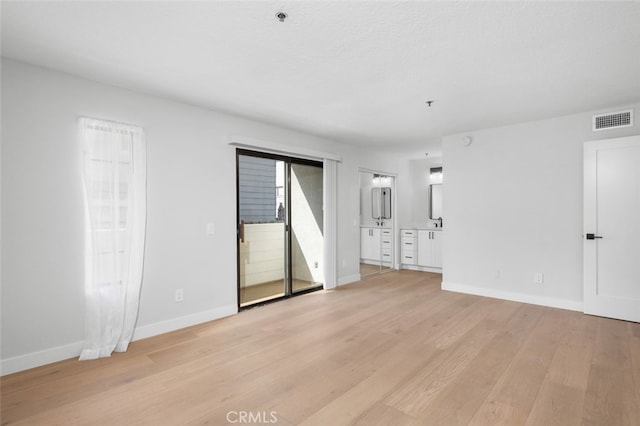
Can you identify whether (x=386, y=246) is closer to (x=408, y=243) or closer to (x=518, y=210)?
(x=408, y=243)

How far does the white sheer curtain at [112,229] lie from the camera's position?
2.90 meters

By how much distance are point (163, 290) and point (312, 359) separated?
1.77m

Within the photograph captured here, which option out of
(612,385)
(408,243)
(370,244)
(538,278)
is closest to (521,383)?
(612,385)

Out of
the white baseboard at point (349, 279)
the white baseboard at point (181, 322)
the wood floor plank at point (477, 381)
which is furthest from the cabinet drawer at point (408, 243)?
the white baseboard at point (181, 322)

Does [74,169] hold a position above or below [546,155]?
below

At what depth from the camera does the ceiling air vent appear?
3.72m

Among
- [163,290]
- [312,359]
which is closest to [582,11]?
[312,359]

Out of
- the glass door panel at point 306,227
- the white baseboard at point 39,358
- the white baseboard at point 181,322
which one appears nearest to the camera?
the white baseboard at point 39,358

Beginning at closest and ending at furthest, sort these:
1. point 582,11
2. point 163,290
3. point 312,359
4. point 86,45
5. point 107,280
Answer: point 582,11 → point 86,45 → point 312,359 → point 107,280 → point 163,290

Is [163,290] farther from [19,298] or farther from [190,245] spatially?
[19,298]

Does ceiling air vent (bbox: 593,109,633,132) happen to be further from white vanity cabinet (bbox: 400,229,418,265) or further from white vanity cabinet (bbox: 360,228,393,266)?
white vanity cabinet (bbox: 360,228,393,266)

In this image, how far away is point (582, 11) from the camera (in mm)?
1968

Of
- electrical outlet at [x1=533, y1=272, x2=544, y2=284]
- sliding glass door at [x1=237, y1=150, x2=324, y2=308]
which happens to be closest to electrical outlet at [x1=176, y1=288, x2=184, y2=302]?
sliding glass door at [x1=237, y1=150, x2=324, y2=308]

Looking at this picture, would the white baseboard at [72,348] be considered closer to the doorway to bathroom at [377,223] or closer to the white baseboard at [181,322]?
the white baseboard at [181,322]
